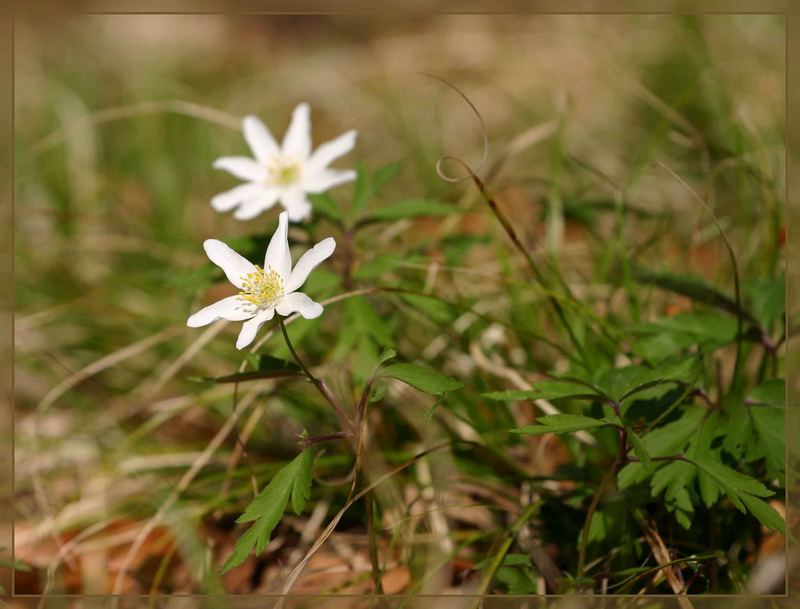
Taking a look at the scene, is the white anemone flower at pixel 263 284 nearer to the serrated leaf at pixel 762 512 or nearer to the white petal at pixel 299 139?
the white petal at pixel 299 139

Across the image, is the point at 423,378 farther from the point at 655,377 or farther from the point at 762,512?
the point at 762,512

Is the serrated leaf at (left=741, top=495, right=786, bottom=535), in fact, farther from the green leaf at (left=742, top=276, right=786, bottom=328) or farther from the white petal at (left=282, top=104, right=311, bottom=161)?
the white petal at (left=282, top=104, right=311, bottom=161)

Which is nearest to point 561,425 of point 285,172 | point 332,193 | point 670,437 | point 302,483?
point 670,437

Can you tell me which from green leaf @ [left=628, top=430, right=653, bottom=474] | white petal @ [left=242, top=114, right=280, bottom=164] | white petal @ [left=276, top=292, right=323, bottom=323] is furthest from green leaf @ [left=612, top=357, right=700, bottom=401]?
white petal @ [left=242, top=114, right=280, bottom=164]

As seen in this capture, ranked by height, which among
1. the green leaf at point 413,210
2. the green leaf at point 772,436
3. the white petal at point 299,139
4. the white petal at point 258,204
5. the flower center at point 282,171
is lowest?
the green leaf at point 772,436

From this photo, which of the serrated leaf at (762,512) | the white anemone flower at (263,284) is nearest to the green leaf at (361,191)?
the white anemone flower at (263,284)

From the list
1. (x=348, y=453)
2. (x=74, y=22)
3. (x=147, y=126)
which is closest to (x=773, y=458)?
(x=348, y=453)

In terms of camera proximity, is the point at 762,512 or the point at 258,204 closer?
the point at 762,512
